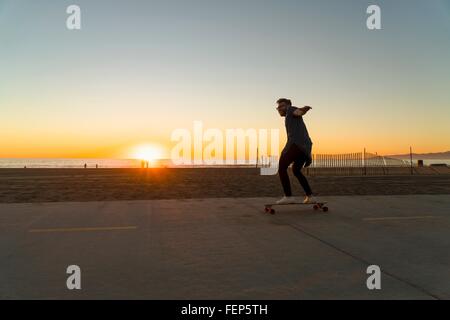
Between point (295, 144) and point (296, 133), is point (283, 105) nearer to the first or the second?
point (296, 133)

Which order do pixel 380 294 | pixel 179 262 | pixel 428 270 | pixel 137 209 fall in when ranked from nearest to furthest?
pixel 380 294, pixel 428 270, pixel 179 262, pixel 137 209

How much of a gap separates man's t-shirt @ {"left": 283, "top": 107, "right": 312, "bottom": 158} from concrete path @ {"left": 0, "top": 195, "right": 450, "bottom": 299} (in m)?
1.26

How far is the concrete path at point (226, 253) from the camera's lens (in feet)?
9.11

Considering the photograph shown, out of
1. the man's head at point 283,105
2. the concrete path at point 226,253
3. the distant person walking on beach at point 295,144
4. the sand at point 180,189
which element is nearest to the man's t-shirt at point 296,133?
the distant person walking on beach at point 295,144

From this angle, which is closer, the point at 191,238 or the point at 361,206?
the point at 191,238

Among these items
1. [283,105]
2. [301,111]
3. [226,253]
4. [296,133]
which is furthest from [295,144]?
[226,253]

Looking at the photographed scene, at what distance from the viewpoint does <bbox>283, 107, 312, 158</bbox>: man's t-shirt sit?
22.8ft

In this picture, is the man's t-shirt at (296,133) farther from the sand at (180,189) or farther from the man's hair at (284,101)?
the sand at (180,189)

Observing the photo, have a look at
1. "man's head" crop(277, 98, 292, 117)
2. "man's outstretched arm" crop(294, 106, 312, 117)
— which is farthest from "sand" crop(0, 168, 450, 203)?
"man's outstretched arm" crop(294, 106, 312, 117)

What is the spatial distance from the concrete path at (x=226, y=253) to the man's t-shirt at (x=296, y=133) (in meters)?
1.26
